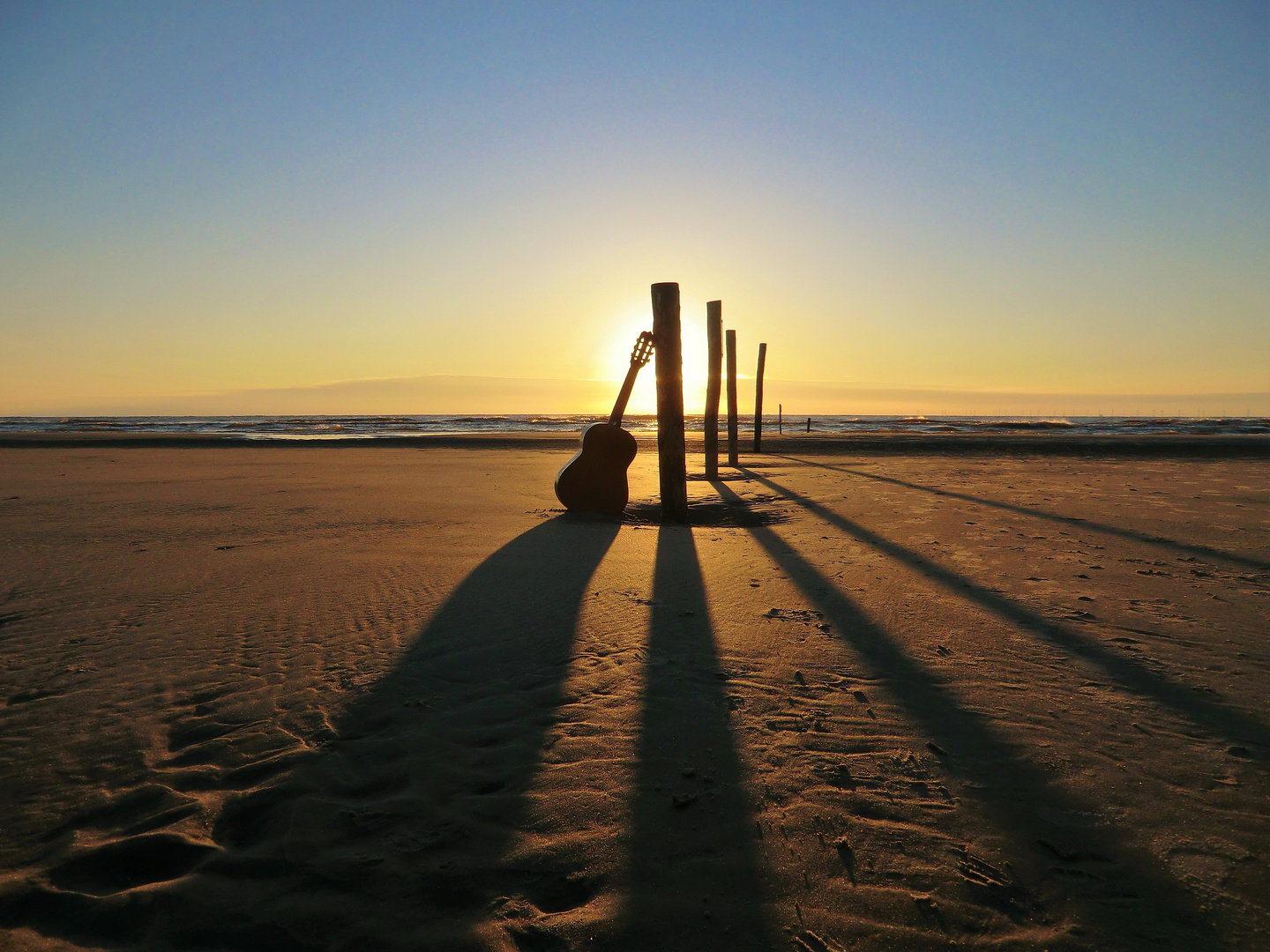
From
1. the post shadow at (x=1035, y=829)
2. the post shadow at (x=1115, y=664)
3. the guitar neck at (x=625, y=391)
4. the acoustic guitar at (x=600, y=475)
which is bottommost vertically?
the post shadow at (x=1035, y=829)

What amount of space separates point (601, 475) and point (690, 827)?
228 inches

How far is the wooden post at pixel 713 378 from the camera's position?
1222cm

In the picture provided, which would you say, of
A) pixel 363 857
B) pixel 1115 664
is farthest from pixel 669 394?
pixel 363 857

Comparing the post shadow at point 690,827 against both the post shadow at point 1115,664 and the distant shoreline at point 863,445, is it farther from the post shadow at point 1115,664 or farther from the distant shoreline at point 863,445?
the distant shoreline at point 863,445

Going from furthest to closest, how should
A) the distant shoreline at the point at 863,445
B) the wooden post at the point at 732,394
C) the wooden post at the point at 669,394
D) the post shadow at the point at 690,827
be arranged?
the distant shoreline at the point at 863,445
the wooden post at the point at 732,394
the wooden post at the point at 669,394
the post shadow at the point at 690,827

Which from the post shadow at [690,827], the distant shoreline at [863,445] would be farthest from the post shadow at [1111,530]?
the distant shoreline at [863,445]

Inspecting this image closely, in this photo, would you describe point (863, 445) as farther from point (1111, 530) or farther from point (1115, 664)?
point (1115, 664)

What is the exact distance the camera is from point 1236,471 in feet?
40.4

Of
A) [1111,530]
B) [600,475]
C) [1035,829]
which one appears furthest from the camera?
[600,475]

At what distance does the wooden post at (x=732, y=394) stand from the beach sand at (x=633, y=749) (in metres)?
9.34

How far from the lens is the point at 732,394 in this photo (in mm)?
14789

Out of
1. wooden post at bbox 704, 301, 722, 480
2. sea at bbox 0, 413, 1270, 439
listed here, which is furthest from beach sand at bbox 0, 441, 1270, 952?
sea at bbox 0, 413, 1270, 439

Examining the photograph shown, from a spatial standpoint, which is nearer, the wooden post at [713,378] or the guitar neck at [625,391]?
the guitar neck at [625,391]

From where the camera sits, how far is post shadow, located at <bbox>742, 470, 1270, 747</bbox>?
2.66 meters
